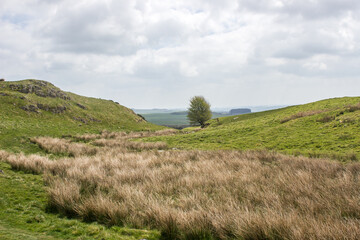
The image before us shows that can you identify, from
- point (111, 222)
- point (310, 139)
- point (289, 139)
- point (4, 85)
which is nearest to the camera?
point (111, 222)

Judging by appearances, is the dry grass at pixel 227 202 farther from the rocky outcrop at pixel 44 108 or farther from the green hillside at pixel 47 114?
the rocky outcrop at pixel 44 108

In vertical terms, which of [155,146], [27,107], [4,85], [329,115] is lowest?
[155,146]

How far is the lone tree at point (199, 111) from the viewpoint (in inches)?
2699

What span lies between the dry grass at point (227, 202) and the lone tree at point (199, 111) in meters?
56.6

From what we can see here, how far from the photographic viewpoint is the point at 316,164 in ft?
35.8

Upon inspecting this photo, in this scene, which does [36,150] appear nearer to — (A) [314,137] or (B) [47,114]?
(A) [314,137]

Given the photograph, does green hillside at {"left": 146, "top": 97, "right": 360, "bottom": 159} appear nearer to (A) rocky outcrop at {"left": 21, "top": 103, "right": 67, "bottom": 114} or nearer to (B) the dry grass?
(B) the dry grass

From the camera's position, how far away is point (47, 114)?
47.6m

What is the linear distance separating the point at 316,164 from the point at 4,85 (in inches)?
2789

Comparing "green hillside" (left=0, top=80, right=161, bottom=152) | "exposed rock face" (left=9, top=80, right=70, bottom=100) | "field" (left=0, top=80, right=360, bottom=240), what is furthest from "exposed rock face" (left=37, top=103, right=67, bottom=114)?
"field" (left=0, top=80, right=360, bottom=240)

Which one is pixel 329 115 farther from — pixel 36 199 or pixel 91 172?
pixel 36 199

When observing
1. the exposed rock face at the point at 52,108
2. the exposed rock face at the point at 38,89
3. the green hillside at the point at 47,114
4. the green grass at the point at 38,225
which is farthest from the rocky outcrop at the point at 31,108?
the green grass at the point at 38,225

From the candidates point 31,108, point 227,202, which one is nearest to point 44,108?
point 31,108

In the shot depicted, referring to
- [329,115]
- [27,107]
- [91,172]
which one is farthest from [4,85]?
[329,115]
